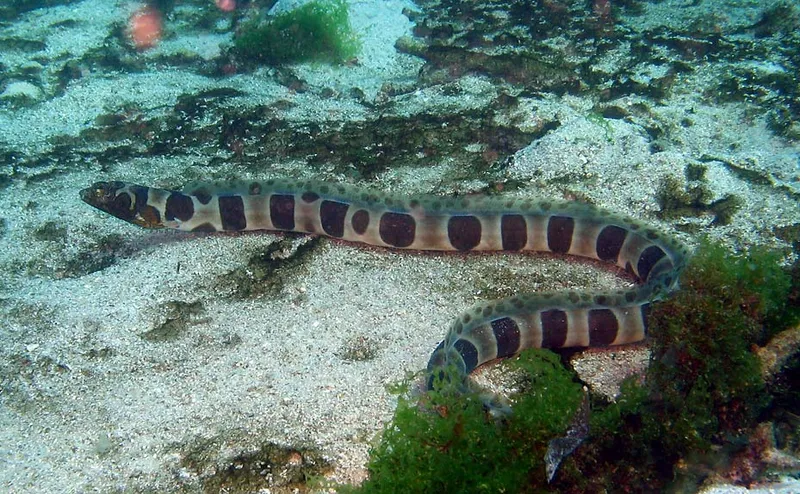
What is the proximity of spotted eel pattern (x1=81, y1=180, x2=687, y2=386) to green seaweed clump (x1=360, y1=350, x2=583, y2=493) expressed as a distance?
0.92 m

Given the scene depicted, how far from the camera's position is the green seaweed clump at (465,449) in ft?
7.31

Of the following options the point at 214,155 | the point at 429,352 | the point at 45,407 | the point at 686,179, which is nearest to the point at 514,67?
the point at 686,179

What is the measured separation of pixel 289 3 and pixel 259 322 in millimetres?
6043

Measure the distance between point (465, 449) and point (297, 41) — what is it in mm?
6543

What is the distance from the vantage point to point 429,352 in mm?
3586

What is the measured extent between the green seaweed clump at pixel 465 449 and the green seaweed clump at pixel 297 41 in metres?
6.15

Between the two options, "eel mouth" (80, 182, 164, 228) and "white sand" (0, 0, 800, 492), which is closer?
"white sand" (0, 0, 800, 492)

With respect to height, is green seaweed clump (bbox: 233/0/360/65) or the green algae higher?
green seaweed clump (bbox: 233/0/360/65)

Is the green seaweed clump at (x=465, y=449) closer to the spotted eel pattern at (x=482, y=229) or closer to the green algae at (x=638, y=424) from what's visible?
the green algae at (x=638, y=424)

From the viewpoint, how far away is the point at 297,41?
746cm

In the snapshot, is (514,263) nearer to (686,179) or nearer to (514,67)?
(686,179)

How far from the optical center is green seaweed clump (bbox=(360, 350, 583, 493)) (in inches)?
87.7

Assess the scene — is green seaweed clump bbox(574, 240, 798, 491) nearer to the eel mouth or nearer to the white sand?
the white sand

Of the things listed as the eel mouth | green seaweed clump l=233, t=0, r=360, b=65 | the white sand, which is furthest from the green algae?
green seaweed clump l=233, t=0, r=360, b=65
